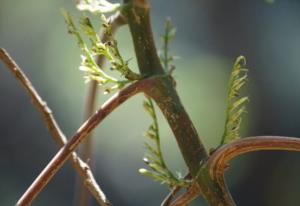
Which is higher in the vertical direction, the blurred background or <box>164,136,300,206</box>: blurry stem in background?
<box>164,136,300,206</box>: blurry stem in background

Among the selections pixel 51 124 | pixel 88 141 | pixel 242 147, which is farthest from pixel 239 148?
pixel 88 141

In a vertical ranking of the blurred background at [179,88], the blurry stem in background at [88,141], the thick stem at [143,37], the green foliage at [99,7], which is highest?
the green foliage at [99,7]

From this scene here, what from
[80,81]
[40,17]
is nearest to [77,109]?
[80,81]

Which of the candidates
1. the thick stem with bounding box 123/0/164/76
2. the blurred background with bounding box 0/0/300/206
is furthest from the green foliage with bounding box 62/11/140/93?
the blurred background with bounding box 0/0/300/206

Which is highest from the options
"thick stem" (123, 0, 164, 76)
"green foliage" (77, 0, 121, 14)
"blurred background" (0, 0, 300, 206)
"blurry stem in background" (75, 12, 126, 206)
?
"green foliage" (77, 0, 121, 14)

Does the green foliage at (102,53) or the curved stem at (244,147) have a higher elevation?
the green foliage at (102,53)

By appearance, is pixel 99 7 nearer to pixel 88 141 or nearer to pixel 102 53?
pixel 102 53

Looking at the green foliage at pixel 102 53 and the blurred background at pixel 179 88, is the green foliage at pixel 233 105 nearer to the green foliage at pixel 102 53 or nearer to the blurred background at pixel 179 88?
the green foliage at pixel 102 53

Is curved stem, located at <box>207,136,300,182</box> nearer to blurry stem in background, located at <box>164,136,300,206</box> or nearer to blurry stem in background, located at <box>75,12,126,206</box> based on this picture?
blurry stem in background, located at <box>164,136,300,206</box>

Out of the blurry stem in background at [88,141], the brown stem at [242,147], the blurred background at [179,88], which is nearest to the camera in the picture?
the brown stem at [242,147]

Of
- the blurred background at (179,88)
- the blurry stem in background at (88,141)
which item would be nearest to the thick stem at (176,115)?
the blurry stem in background at (88,141)

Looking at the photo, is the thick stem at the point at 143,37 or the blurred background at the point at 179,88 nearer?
the thick stem at the point at 143,37
